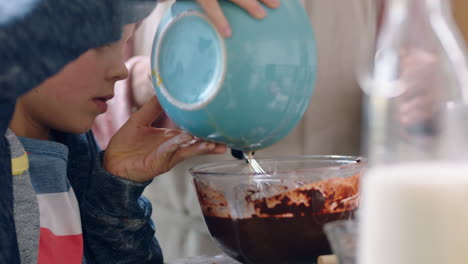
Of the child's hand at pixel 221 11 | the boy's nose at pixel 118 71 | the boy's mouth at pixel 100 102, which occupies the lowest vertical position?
the boy's mouth at pixel 100 102

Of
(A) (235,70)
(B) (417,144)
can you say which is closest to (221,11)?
(A) (235,70)

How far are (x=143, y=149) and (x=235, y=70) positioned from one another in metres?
0.40

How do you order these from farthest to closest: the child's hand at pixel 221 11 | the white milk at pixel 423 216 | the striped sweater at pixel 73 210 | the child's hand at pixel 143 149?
1. the child's hand at pixel 143 149
2. the striped sweater at pixel 73 210
3. the child's hand at pixel 221 11
4. the white milk at pixel 423 216

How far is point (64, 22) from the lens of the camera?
69 centimetres

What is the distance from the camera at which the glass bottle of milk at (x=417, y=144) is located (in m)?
0.43

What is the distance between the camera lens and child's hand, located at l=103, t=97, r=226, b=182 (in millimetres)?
1065

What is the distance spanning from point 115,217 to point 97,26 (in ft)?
1.55

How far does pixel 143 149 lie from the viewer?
111cm

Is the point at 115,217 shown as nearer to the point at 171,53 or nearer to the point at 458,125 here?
the point at 171,53

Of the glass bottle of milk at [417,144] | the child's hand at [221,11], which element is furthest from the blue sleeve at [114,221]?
the glass bottle of milk at [417,144]

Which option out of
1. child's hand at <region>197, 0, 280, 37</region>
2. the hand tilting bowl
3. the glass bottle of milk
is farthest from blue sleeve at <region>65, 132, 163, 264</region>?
the glass bottle of milk

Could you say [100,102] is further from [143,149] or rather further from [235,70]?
[235,70]

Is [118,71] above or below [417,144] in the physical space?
above

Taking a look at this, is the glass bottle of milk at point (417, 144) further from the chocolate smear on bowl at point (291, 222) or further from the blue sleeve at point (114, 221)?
the blue sleeve at point (114, 221)
